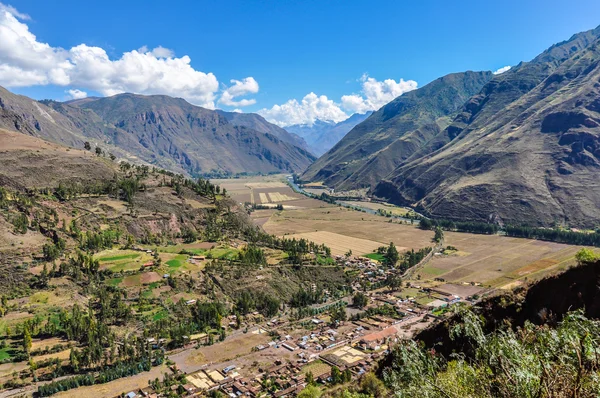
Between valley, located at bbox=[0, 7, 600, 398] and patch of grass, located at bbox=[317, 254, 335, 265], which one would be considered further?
patch of grass, located at bbox=[317, 254, 335, 265]

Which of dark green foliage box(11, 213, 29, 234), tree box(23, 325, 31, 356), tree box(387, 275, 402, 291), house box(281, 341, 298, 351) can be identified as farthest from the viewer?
tree box(387, 275, 402, 291)

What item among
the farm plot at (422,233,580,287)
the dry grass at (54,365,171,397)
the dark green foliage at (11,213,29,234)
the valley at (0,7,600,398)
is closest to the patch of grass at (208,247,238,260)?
the valley at (0,7,600,398)

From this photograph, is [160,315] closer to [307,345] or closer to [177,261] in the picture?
[177,261]

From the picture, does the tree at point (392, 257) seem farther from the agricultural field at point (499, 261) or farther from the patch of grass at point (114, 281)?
the patch of grass at point (114, 281)

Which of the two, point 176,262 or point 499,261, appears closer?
point 176,262

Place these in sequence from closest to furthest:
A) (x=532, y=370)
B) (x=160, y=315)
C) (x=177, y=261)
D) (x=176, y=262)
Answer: (x=532, y=370) → (x=160, y=315) → (x=176, y=262) → (x=177, y=261)

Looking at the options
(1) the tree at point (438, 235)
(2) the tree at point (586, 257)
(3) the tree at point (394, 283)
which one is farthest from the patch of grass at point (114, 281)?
(1) the tree at point (438, 235)

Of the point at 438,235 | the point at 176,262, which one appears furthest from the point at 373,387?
the point at 438,235

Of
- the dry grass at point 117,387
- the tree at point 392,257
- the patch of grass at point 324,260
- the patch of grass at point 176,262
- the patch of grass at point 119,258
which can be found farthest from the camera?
the tree at point 392,257

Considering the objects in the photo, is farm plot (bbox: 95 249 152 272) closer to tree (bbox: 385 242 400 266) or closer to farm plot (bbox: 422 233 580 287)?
tree (bbox: 385 242 400 266)
